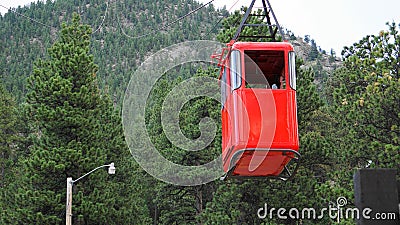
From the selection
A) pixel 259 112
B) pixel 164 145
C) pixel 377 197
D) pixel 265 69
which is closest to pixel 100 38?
pixel 164 145

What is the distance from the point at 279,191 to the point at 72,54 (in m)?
12.5

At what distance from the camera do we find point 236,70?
10180 millimetres

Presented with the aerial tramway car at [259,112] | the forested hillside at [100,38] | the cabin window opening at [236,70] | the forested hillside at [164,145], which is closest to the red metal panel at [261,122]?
the aerial tramway car at [259,112]

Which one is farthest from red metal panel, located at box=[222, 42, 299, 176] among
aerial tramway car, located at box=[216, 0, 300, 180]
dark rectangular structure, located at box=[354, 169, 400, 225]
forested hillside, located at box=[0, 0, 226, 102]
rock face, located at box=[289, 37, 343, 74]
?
rock face, located at box=[289, 37, 343, 74]

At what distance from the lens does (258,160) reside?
10.4 metres

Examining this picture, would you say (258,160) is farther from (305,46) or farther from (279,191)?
(305,46)

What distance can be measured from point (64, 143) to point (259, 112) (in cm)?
1675

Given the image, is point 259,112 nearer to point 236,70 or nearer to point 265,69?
point 236,70

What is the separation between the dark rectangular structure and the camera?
10.4 ft

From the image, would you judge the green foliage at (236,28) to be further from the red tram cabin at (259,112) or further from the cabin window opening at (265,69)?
the red tram cabin at (259,112)

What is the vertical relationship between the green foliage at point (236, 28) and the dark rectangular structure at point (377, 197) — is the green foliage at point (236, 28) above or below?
above

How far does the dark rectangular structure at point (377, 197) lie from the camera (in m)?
3.16

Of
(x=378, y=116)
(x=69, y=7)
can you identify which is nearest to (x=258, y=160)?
(x=378, y=116)

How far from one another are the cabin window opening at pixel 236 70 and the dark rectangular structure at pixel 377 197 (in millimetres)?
6971
